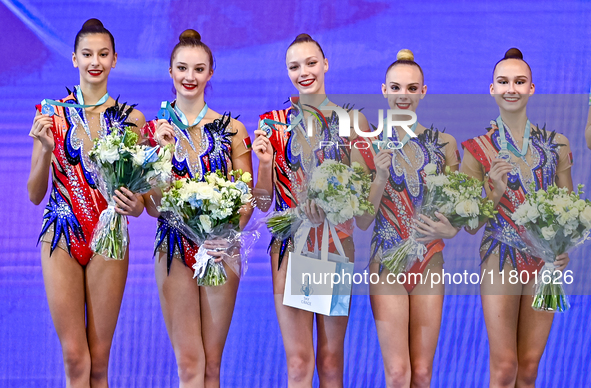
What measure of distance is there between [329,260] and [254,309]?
1.08m

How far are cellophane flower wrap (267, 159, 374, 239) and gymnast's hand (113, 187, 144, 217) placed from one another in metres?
0.88

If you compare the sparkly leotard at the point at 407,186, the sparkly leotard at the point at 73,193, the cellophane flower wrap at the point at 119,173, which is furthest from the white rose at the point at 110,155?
the sparkly leotard at the point at 407,186

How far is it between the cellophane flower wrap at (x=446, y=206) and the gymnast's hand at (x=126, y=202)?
1.33 m

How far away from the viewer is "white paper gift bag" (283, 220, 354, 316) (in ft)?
11.6

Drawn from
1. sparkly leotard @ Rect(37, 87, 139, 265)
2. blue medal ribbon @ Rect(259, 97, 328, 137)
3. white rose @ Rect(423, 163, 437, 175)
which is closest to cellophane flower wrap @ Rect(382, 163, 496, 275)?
white rose @ Rect(423, 163, 437, 175)

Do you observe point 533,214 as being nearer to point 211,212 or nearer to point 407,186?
point 407,186

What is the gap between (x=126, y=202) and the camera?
3516mm

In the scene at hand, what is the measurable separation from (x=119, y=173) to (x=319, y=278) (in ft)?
3.73

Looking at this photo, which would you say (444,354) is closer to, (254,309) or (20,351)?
(254,309)

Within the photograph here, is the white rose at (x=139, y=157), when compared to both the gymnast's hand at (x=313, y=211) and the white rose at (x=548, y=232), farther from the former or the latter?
the white rose at (x=548, y=232)

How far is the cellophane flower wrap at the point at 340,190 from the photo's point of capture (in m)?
3.44

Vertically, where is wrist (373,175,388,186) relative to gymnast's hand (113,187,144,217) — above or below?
above

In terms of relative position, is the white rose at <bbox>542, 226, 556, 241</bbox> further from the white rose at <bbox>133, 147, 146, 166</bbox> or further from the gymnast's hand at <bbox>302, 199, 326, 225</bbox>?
the white rose at <bbox>133, 147, 146, 166</bbox>

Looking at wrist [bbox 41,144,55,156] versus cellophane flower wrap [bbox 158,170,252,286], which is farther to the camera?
wrist [bbox 41,144,55,156]
